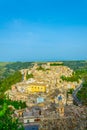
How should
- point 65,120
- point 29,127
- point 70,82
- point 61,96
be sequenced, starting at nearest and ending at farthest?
point 65,120, point 29,127, point 61,96, point 70,82

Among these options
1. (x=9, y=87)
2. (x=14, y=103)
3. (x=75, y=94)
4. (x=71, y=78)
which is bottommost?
(x=14, y=103)

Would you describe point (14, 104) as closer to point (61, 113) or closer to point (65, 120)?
point (61, 113)

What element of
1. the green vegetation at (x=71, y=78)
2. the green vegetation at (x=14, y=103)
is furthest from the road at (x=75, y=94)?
the green vegetation at (x=14, y=103)

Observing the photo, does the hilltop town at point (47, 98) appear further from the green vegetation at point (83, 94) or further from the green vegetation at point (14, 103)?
the green vegetation at point (83, 94)

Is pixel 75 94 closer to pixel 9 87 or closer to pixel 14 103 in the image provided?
pixel 14 103

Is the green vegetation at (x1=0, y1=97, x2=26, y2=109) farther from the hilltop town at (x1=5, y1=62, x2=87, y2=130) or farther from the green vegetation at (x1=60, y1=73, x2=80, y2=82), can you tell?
the green vegetation at (x1=60, y1=73, x2=80, y2=82)

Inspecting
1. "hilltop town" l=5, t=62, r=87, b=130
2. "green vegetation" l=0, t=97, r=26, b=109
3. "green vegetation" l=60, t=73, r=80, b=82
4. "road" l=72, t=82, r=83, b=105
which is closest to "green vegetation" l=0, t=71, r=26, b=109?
"green vegetation" l=0, t=97, r=26, b=109

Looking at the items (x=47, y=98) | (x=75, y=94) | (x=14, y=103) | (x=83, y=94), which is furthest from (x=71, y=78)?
(x=14, y=103)

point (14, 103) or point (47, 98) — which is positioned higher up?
point (47, 98)

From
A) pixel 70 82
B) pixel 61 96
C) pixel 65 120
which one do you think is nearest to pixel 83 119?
pixel 65 120

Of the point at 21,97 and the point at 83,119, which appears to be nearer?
the point at 83,119
